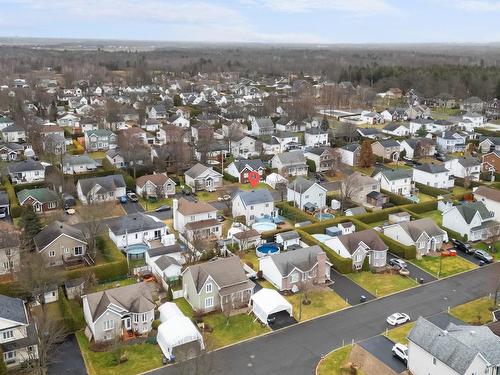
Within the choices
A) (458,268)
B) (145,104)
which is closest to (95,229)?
(458,268)

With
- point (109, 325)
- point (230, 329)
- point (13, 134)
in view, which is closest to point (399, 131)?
point (13, 134)

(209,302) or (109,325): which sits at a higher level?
(109,325)

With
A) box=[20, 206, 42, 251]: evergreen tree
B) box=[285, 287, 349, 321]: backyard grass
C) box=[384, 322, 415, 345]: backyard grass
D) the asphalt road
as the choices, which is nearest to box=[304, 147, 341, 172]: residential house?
the asphalt road

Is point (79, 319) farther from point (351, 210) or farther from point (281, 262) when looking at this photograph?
point (351, 210)

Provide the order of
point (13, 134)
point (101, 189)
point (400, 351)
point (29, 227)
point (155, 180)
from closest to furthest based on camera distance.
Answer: point (400, 351) < point (29, 227) < point (101, 189) < point (155, 180) < point (13, 134)

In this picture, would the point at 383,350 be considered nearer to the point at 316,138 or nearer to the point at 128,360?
the point at 128,360

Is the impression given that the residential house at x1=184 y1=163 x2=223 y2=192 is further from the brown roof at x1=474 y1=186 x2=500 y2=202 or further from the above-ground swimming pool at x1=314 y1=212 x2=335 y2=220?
the brown roof at x1=474 y1=186 x2=500 y2=202
